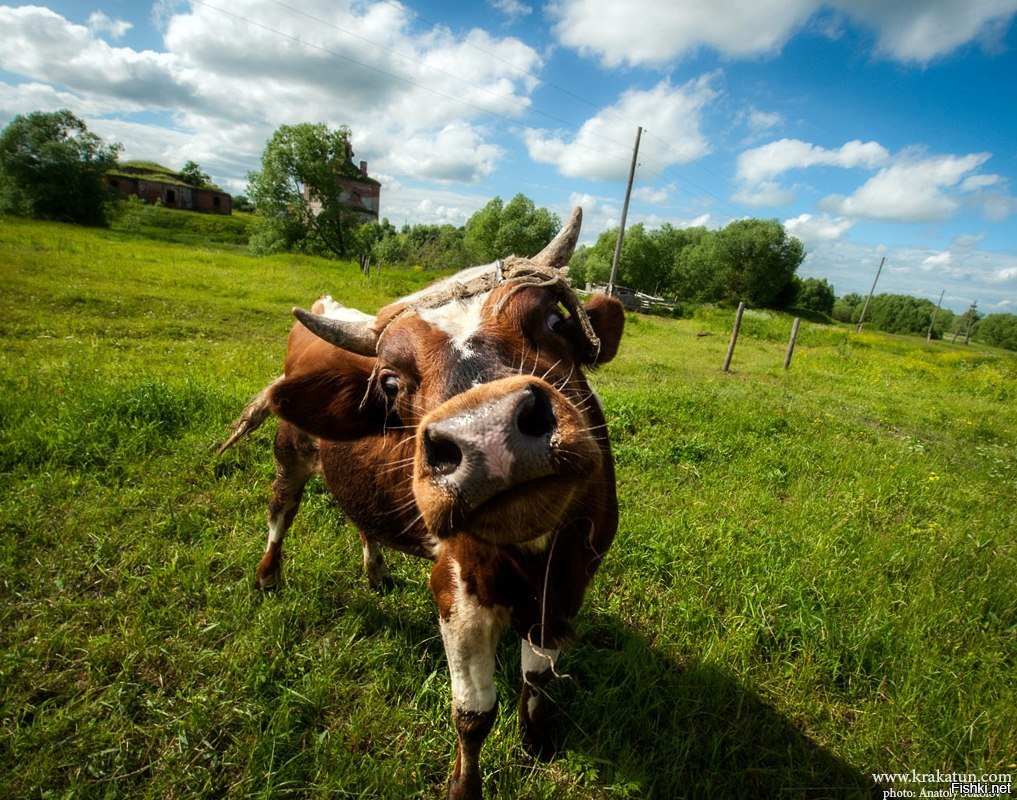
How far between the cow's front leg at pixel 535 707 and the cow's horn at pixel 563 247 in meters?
2.10

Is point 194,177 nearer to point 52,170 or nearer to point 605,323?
point 52,170

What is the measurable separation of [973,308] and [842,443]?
290 feet

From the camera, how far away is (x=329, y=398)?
243 cm

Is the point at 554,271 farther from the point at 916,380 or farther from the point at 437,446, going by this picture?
the point at 916,380

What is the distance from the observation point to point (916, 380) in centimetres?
1542

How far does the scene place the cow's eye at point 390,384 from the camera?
6.95 ft

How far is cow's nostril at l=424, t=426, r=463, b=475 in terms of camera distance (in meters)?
1.38

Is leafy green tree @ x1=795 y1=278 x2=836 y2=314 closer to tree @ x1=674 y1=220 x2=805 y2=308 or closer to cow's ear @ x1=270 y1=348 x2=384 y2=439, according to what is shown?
tree @ x1=674 y1=220 x2=805 y2=308

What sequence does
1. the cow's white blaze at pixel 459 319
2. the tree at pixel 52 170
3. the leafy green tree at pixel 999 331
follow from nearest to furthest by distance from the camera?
the cow's white blaze at pixel 459 319, the tree at pixel 52 170, the leafy green tree at pixel 999 331

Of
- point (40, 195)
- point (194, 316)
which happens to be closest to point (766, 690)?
point (194, 316)

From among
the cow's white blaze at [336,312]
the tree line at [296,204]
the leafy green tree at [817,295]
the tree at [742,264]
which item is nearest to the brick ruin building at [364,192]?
the tree line at [296,204]

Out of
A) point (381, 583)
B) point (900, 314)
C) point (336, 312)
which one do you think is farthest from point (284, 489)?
point (900, 314)
